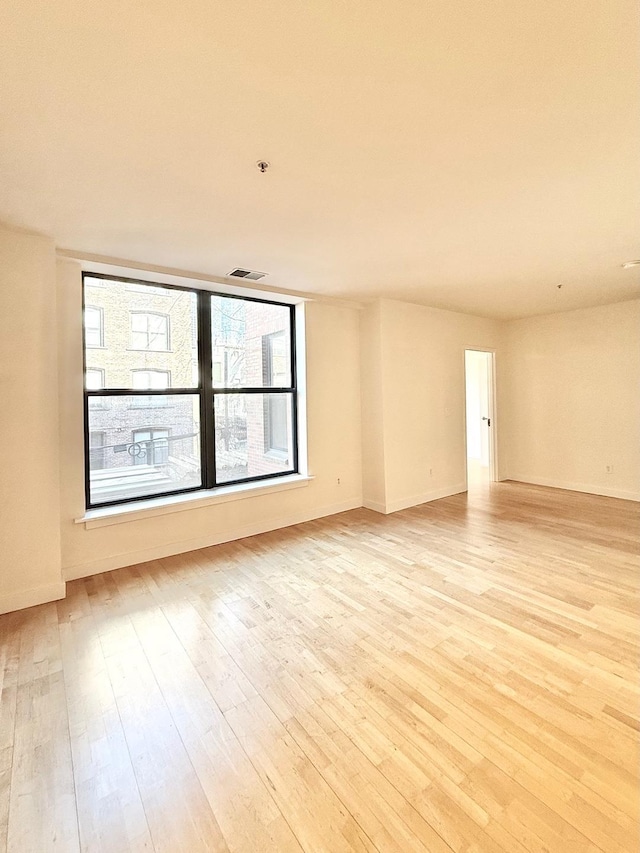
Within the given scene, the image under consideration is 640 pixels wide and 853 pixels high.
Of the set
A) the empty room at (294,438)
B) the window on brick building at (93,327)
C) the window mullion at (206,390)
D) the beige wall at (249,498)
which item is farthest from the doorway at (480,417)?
the window on brick building at (93,327)

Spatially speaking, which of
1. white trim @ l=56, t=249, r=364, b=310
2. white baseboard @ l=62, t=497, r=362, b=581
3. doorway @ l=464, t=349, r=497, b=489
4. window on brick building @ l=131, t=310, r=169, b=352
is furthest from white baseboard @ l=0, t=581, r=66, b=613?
doorway @ l=464, t=349, r=497, b=489

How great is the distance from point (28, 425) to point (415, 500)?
4.09 metres

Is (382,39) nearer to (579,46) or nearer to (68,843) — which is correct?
(579,46)

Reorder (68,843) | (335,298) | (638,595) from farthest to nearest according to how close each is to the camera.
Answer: (335,298)
(638,595)
(68,843)

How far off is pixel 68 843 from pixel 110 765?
26cm

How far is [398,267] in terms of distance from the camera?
11.1 ft

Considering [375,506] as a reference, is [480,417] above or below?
above

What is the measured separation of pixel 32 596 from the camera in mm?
2656

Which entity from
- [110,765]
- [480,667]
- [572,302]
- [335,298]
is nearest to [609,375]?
[572,302]

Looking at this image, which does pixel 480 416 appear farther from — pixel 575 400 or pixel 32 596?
pixel 32 596

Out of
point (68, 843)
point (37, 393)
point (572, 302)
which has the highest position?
point (572, 302)

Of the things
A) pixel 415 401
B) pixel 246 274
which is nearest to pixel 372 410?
pixel 415 401

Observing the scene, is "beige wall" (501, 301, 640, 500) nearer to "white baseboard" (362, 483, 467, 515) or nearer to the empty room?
the empty room

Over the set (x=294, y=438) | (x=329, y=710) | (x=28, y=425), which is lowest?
(x=329, y=710)
